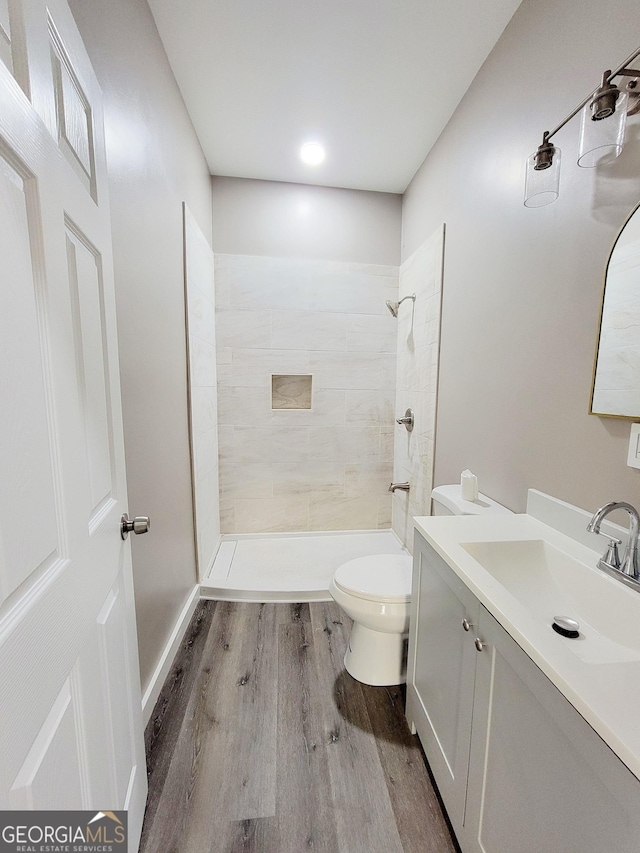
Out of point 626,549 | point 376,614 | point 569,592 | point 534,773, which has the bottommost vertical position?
point 376,614

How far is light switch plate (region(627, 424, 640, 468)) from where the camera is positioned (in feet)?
2.92

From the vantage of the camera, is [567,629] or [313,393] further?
[313,393]

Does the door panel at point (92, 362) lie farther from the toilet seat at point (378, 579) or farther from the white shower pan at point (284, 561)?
the white shower pan at point (284, 561)

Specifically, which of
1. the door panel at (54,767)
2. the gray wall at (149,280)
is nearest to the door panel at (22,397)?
the door panel at (54,767)

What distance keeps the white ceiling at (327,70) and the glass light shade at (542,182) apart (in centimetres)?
82

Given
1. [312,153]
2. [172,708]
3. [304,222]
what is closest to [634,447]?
[172,708]

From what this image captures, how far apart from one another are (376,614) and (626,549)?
0.86 m

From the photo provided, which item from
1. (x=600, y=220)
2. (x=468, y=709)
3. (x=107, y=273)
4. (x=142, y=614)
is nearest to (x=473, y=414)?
(x=600, y=220)

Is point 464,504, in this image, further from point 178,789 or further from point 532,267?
point 178,789

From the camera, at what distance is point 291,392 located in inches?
110

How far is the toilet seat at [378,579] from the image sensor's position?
1.38 m

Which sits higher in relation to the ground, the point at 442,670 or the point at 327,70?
the point at 327,70

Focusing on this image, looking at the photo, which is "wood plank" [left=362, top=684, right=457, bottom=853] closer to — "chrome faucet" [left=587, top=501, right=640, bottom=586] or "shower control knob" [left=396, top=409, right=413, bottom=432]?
"chrome faucet" [left=587, top=501, right=640, bottom=586]

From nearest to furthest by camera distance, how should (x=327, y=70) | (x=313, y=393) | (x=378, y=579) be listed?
1. (x=378, y=579)
2. (x=327, y=70)
3. (x=313, y=393)
